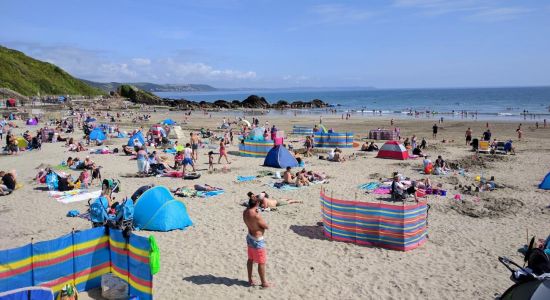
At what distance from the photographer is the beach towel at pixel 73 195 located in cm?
1277

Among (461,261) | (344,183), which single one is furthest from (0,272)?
(344,183)

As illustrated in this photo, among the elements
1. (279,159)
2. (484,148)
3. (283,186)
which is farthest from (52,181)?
(484,148)

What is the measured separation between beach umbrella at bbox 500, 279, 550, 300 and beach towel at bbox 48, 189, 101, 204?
11.2 metres

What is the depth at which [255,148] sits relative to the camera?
21.3m

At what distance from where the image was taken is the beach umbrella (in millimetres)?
5008

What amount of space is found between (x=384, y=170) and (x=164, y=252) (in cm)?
1166

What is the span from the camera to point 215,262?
8.46 m

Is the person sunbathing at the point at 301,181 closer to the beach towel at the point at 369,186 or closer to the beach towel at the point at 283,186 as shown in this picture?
the beach towel at the point at 283,186

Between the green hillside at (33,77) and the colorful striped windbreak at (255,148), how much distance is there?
182ft

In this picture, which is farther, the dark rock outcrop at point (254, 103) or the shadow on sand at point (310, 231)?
the dark rock outcrop at point (254, 103)

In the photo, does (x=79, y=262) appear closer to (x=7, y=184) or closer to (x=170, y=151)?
(x=7, y=184)

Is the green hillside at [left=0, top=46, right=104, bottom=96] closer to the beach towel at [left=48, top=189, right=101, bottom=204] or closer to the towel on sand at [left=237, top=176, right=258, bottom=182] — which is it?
the beach towel at [left=48, top=189, right=101, bottom=204]

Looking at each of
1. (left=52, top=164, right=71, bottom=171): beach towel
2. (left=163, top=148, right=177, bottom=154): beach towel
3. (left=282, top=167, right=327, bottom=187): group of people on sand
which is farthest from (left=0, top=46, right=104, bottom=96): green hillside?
(left=282, top=167, right=327, bottom=187): group of people on sand

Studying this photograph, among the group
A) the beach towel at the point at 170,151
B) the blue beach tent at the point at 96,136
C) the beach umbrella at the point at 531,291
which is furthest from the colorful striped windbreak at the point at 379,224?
the blue beach tent at the point at 96,136
